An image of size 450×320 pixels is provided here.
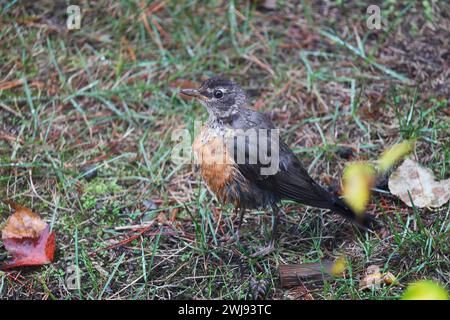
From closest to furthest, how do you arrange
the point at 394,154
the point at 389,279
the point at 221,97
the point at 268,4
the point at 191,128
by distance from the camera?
the point at 389,279, the point at 221,97, the point at 394,154, the point at 191,128, the point at 268,4

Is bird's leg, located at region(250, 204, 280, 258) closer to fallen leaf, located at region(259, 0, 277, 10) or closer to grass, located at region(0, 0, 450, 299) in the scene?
grass, located at region(0, 0, 450, 299)

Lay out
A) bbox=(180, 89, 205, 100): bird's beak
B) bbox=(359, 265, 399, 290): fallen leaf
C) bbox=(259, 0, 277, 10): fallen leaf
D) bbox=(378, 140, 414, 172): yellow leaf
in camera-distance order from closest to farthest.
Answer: bbox=(359, 265, 399, 290): fallen leaf → bbox=(180, 89, 205, 100): bird's beak → bbox=(378, 140, 414, 172): yellow leaf → bbox=(259, 0, 277, 10): fallen leaf

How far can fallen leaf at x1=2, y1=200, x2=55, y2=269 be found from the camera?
4707 millimetres

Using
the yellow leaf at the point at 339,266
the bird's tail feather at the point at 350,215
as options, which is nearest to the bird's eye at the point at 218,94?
the bird's tail feather at the point at 350,215

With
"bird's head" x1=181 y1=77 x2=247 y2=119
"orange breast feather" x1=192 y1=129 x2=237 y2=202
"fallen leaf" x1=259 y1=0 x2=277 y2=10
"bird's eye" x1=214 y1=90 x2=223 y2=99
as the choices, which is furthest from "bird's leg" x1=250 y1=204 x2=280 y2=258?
"fallen leaf" x1=259 y1=0 x2=277 y2=10

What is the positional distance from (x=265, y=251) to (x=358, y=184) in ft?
3.30

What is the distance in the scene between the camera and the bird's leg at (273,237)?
486 cm

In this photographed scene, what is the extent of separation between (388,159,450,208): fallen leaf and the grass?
0.31ft

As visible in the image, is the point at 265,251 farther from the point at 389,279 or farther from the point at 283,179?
the point at 389,279

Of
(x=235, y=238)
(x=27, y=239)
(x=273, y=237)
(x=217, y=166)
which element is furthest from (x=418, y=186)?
(x=27, y=239)

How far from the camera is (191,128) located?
597 centimetres
